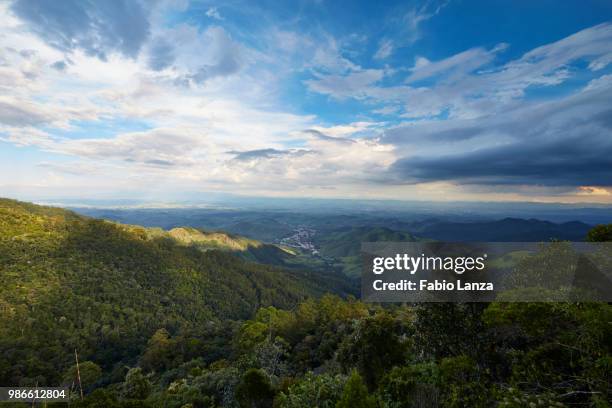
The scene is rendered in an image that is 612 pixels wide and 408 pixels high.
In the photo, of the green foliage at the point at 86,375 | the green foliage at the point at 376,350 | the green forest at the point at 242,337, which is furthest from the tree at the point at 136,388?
the green foliage at the point at 86,375

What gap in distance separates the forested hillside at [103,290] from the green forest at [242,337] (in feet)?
1.85

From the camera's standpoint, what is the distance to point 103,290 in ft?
402

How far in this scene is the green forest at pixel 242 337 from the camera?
12.2 m

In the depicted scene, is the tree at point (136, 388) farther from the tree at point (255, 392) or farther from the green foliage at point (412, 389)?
the green foliage at point (412, 389)

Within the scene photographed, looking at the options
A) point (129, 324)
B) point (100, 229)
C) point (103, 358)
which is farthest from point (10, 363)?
point (100, 229)

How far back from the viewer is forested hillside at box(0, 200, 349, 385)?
85.2 m

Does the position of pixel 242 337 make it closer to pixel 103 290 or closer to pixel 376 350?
pixel 376 350

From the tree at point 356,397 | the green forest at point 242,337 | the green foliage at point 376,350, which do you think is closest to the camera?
the green forest at point 242,337

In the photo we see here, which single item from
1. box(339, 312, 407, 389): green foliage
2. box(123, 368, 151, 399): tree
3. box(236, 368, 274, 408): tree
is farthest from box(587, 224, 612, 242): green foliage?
box(123, 368, 151, 399): tree

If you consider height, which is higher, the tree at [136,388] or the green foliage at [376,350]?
the green foliage at [376,350]

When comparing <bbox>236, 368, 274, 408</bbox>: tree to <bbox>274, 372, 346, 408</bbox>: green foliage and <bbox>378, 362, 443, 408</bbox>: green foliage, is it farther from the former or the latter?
<bbox>378, 362, 443, 408</bbox>: green foliage

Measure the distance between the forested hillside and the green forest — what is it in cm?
56

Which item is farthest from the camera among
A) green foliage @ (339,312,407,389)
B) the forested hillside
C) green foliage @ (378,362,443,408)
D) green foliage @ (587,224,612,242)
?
the forested hillside

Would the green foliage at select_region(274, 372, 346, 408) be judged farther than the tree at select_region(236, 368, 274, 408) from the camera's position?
No
